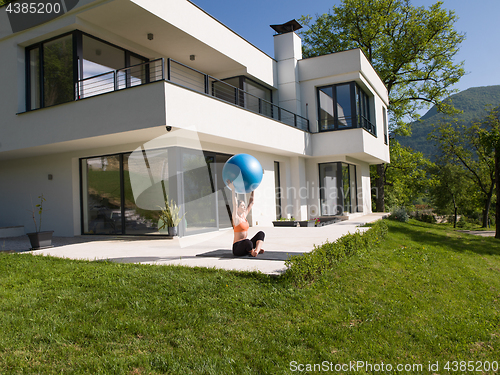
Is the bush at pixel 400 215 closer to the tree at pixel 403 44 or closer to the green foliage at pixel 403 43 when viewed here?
the tree at pixel 403 44

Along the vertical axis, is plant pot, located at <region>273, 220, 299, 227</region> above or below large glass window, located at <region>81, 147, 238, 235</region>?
below

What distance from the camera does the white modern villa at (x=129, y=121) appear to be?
10188 millimetres

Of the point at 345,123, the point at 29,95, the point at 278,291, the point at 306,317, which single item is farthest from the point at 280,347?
the point at 345,123

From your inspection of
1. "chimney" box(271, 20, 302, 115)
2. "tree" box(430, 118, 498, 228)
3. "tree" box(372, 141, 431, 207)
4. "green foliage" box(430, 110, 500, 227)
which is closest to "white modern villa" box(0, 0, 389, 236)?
"chimney" box(271, 20, 302, 115)

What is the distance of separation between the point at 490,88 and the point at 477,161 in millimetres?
64424

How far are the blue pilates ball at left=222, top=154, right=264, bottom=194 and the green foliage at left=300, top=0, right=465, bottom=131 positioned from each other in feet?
78.7

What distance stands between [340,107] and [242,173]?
39.9 ft

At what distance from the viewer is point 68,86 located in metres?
11.0

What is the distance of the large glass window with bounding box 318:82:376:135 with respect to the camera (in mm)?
17266

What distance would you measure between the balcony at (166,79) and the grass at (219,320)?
18.9 ft

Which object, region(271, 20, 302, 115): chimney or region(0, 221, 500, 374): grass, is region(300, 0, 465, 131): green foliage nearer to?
region(271, 20, 302, 115): chimney

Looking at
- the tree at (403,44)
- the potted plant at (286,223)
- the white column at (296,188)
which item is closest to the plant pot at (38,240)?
the potted plant at (286,223)

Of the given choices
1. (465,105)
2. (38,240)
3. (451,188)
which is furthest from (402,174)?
(465,105)

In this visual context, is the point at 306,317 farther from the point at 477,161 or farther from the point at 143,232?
the point at 477,161
